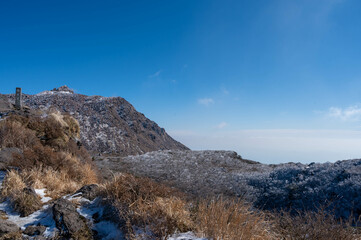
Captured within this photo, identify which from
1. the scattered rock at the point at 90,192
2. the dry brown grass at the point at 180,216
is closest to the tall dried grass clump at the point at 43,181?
the scattered rock at the point at 90,192

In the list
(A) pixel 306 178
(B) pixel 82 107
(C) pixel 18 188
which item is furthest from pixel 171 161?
(B) pixel 82 107

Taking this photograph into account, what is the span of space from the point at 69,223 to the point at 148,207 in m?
1.15

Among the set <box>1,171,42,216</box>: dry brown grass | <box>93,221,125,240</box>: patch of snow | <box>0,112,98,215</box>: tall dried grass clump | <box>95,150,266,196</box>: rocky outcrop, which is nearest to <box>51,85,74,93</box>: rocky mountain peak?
<box>95,150,266,196</box>: rocky outcrop

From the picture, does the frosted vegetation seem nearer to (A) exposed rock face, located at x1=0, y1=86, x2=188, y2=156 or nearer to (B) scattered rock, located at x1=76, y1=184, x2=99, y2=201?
(B) scattered rock, located at x1=76, y1=184, x2=99, y2=201

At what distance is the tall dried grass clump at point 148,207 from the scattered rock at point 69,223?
0.55m

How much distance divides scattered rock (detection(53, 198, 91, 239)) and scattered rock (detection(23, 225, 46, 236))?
192mm

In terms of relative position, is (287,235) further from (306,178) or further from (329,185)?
(306,178)

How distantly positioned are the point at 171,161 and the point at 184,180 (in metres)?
4.97

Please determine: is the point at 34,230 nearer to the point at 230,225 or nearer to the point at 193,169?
the point at 230,225

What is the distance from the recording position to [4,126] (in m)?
7.58

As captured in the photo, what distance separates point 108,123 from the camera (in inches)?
1268

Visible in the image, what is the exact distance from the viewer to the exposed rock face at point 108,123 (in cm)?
2817

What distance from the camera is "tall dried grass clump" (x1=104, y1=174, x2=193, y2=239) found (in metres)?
2.77

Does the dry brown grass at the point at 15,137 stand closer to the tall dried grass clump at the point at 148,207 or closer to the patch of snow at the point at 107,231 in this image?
the tall dried grass clump at the point at 148,207
